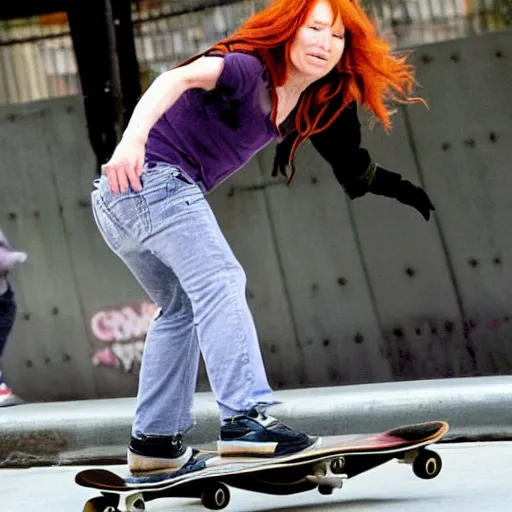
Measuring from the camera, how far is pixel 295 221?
582 cm

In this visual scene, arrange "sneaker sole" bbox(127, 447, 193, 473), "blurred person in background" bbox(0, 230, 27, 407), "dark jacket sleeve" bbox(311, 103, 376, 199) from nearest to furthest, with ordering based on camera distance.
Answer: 1. "sneaker sole" bbox(127, 447, 193, 473)
2. "dark jacket sleeve" bbox(311, 103, 376, 199)
3. "blurred person in background" bbox(0, 230, 27, 407)

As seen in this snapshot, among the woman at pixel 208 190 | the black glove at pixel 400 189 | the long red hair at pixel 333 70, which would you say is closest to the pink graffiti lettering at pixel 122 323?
the black glove at pixel 400 189

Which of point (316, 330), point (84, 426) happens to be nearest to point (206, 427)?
point (84, 426)

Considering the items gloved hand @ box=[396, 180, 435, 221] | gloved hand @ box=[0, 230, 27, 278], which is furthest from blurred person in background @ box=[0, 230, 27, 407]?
gloved hand @ box=[396, 180, 435, 221]

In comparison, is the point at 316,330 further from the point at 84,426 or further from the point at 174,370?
the point at 174,370

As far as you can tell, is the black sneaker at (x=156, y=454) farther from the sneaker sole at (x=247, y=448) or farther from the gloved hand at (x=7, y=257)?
the gloved hand at (x=7, y=257)

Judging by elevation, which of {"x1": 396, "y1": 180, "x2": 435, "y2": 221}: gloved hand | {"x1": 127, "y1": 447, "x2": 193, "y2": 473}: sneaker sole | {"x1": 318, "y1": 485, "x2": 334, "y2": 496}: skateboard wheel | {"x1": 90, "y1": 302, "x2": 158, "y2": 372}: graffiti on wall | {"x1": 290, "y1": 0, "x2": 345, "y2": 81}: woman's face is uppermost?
{"x1": 290, "y1": 0, "x2": 345, "y2": 81}: woman's face

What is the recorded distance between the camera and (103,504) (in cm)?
332

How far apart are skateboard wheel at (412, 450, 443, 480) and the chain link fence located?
2.71 meters

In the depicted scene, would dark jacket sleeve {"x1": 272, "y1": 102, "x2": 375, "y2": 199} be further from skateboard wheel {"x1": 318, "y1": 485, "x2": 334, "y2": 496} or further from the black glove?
skateboard wheel {"x1": 318, "y1": 485, "x2": 334, "y2": 496}

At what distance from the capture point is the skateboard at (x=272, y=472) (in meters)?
3.20

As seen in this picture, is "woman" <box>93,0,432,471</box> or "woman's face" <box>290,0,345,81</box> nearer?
"woman" <box>93,0,432,471</box>

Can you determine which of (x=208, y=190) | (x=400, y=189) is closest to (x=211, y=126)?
(x=208, y=190)

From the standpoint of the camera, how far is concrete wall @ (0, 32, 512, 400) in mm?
5520
